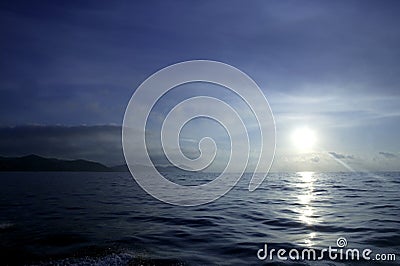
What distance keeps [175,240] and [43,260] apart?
19.1ft

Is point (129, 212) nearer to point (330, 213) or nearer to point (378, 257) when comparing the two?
point (330, 213)

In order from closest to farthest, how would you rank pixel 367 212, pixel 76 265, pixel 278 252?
pixel 76 265 < pixel 278 252 < pixel 367 212

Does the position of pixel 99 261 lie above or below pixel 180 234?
below

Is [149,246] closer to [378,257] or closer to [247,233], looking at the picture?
[247,233]

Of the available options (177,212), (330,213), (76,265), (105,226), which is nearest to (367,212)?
(330,213)

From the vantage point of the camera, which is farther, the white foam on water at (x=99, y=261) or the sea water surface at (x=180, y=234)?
the sea water surface at (x=180, y=234)

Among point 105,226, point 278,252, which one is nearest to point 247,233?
point 278,252

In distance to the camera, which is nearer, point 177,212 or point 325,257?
point 325,257

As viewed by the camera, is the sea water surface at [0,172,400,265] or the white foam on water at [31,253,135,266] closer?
the white foam on water at [31,253,135,266]

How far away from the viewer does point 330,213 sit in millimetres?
21938

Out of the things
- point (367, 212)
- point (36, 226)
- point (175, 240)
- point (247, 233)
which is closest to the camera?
point (175, 240)

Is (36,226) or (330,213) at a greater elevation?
(330,213)

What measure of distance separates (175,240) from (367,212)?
16189 millimetres

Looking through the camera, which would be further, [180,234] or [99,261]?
[180,234]
